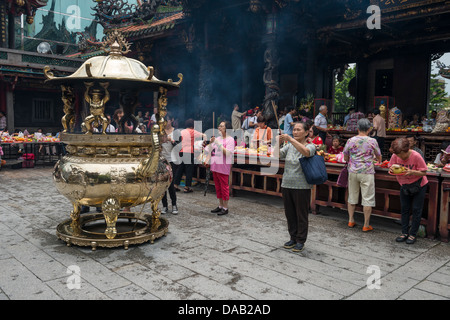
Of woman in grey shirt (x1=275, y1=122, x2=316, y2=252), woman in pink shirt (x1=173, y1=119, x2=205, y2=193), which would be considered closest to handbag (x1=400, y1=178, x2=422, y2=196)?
woman in grey shirt (x1=275, y1=122, x2=316, y2=252)

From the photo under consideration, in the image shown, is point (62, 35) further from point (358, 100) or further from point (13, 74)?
point (358, 100)

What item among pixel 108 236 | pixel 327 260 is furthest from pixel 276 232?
pixel 108 236

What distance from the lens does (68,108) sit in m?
4.83

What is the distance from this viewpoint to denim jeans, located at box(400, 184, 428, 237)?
15.9 ft

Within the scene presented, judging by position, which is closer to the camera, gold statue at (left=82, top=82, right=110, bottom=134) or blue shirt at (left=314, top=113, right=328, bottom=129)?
→ gold statue at (left=82, top=82, right=110, bottom=134)

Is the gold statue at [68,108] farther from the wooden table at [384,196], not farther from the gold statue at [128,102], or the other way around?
the wooden table at [384,196]

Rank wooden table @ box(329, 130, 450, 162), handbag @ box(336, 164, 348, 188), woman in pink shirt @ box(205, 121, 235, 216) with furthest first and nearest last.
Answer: wooden table @ box(329, 130, 450, 162) → woman in pink shirt @ box(205, 121, 235, 216) → handbag @ box(336, 164, 348, 188)

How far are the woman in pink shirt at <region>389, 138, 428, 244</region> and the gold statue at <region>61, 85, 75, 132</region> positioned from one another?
14.7ft

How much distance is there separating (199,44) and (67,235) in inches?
402

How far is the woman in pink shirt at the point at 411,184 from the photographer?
4805 millimetres

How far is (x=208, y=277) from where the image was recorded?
357 cm

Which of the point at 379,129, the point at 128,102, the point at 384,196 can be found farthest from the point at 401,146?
the point at 379,129

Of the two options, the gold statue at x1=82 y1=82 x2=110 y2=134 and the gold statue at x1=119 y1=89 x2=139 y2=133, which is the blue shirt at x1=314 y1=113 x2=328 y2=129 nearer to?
the gold statue at x1=119 y1=89 x2=139 y2=133

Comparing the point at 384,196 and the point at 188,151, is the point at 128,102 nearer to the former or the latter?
the point at 188,151
